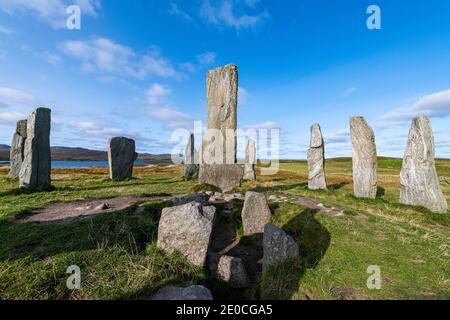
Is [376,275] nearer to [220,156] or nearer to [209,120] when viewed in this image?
[220,156]

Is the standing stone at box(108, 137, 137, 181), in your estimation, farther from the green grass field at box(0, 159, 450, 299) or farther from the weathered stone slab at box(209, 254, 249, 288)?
the weathered stone slab at box(209, 254, 249, 288)

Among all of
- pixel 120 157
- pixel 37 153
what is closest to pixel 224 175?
pixel 37 153

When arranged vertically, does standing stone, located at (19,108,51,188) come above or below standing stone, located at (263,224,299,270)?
above

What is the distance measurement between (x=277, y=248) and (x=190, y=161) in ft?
64.0

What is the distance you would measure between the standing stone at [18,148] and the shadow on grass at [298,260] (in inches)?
963

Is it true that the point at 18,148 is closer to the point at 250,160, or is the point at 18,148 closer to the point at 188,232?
the point at 250,160

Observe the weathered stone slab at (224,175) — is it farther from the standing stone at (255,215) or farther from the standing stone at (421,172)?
the standing stone at (421,172)

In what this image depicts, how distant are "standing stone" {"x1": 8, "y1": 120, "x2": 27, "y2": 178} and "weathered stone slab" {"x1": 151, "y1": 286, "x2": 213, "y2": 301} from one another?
24095 millimetres

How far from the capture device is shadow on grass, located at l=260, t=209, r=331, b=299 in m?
5.01

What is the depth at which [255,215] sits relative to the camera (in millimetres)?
7945

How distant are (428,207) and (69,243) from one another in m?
14.5

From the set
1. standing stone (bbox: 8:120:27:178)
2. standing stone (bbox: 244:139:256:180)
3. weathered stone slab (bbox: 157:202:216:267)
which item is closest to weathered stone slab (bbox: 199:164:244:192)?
weathered stone slab (bbox: 157:202:216:267)
